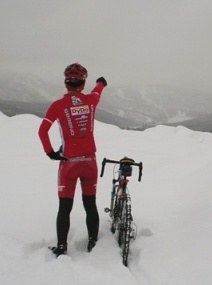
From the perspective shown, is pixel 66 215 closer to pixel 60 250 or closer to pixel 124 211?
pixel 60 250

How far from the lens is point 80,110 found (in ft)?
16.7

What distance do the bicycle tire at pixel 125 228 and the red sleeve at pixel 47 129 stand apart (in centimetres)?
155

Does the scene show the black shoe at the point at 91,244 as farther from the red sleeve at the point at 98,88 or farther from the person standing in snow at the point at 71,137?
the red sleeve at the point at 98,88

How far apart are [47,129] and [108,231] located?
2538 mm

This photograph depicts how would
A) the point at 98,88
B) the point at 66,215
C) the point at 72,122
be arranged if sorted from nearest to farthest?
the point at 72,122 < the point at 66,215 < the point at 98,88

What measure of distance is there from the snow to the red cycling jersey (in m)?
1.68

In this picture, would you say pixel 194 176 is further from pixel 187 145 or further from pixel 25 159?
pixel 187 145

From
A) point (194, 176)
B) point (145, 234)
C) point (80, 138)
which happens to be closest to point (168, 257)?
point (145, 234)

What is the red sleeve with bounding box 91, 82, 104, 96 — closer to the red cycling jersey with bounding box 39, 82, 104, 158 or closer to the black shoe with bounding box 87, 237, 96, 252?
the red cycling jersey with bounding box 39, 82, 104, 158

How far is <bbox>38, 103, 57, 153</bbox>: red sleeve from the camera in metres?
4.94

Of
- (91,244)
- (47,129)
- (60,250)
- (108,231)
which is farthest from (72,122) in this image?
(108,231)

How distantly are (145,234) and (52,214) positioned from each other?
2232mm

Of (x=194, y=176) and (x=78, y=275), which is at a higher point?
(x=194, y=176)

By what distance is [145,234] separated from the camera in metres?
6.31
